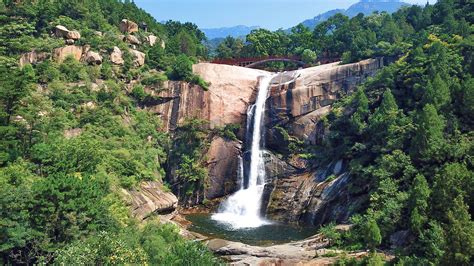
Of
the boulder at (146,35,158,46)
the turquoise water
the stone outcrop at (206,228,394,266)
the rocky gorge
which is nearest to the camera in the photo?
the stone outcrop at (206,228,394,266)

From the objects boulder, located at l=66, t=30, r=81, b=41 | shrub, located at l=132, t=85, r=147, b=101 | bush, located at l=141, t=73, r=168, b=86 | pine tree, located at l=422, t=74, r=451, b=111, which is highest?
boulder, located at l=66, t=30, r=81, b=41

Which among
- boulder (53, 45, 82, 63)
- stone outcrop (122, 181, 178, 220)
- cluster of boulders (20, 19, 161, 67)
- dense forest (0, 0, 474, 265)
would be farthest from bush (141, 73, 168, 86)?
stone outcrop (122, 181, 178, 220)

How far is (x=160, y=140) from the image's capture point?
46.8m

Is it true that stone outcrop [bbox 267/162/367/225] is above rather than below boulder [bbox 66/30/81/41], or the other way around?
below

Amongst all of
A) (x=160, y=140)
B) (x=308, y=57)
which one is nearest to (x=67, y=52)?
(x=160, y=140)

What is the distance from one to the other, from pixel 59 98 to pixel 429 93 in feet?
103

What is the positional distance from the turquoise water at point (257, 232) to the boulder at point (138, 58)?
69.9 ft

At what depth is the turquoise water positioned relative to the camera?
111 ft

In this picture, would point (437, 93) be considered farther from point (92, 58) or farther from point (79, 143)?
point (92, 58)

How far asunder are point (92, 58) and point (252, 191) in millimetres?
21460

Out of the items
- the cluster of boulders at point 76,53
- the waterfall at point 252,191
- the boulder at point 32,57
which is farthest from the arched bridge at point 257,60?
the boulder at point 32,57

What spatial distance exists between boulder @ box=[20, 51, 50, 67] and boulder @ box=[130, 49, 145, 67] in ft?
33.0

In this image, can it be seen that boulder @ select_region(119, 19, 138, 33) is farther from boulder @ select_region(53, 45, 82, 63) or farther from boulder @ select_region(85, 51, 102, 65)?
boulder @ select_region(85, 51, 102, 65)

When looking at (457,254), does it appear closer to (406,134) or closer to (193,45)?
(406,134)
